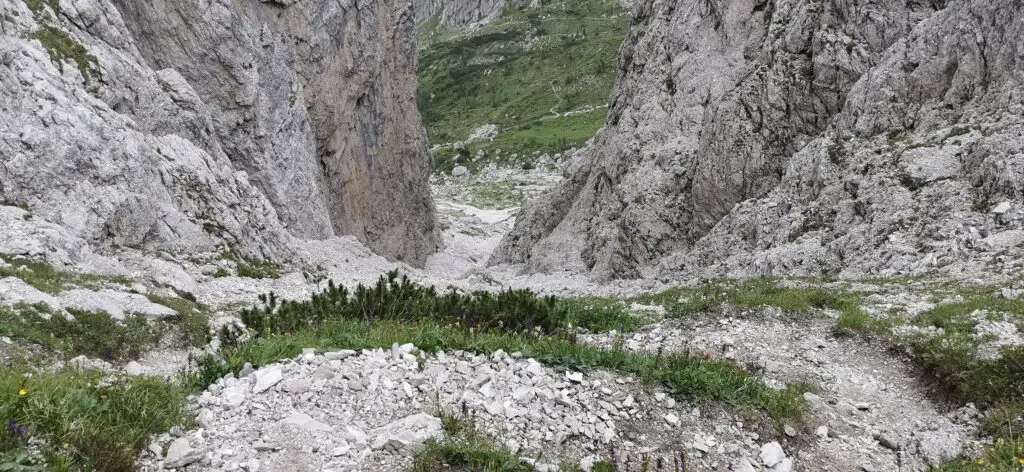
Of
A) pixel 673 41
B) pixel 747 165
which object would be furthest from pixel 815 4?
pixel 673 41

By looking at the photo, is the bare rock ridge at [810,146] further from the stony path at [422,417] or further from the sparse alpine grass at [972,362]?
the stony path at [422,417]

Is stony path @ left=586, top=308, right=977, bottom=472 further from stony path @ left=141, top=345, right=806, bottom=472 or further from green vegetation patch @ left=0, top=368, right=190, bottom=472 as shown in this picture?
green vegetation patch @ left=0, top=368, right=190, bottom=472

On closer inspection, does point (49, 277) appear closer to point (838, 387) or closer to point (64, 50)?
point (64, 50)

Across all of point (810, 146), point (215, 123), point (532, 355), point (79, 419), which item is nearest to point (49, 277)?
point (79, 419)

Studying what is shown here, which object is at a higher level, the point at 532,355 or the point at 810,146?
the point at 810,146

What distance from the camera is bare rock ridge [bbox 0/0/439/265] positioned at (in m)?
22.6

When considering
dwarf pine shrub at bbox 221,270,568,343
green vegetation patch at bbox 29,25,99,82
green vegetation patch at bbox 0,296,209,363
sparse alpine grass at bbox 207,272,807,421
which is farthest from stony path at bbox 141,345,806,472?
green vegetation patch at bbox 29,25,99,82

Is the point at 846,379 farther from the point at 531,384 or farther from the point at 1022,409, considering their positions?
the point at 531,384

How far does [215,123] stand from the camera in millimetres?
36938

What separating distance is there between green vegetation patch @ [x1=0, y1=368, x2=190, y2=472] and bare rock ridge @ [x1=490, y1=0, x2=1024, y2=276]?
19.4 metres

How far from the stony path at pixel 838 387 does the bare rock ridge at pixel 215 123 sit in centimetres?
1978

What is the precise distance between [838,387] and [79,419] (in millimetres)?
11472

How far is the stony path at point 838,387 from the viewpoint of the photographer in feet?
28.9

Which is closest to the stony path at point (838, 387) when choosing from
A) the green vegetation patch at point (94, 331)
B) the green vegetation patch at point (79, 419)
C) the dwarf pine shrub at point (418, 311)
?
the dwarf pine shrub at point (418, 311)
